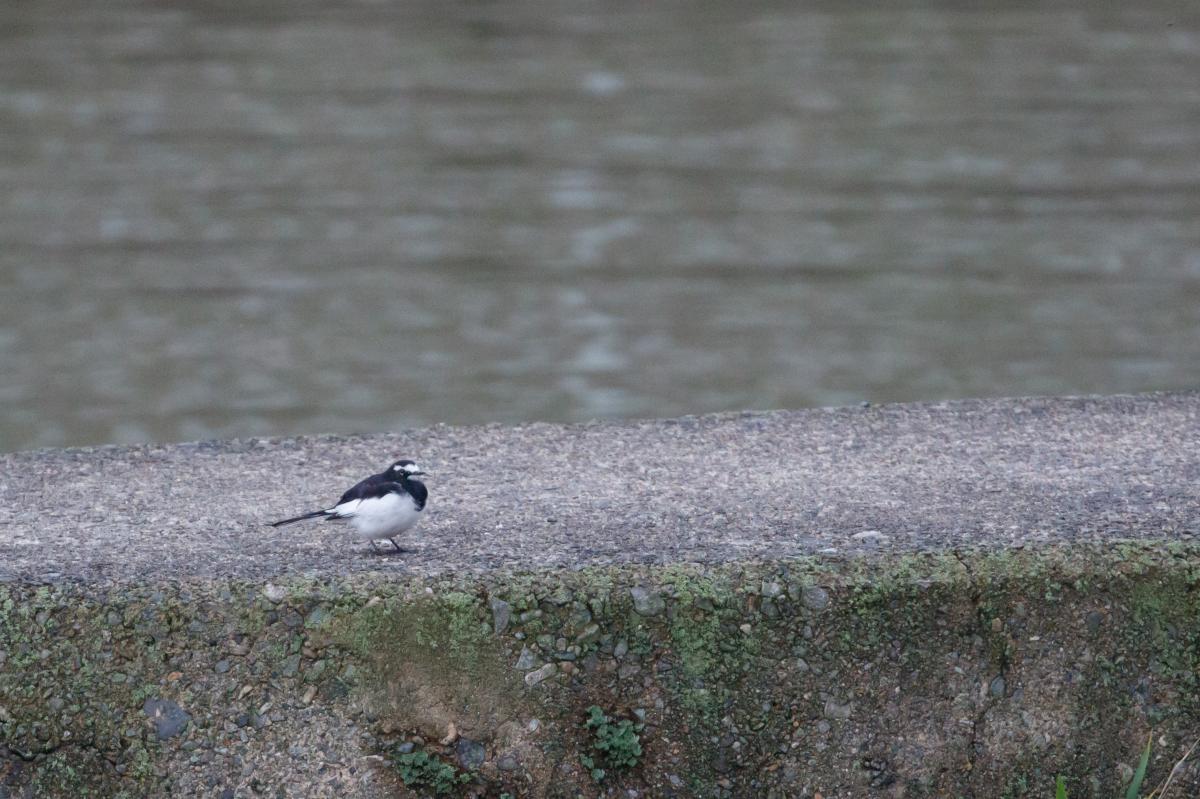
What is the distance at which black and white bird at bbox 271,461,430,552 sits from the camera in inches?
163

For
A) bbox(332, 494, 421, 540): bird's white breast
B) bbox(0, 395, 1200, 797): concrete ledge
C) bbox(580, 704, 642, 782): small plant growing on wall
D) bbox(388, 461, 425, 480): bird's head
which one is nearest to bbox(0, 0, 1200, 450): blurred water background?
bbox(388, 461, 425, 480): bird's head

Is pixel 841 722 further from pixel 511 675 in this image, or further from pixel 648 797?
pixel 511 675

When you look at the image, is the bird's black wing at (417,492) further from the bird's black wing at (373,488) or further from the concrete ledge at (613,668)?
the concrete ledge at (613,668)

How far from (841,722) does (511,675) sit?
30.3 inches

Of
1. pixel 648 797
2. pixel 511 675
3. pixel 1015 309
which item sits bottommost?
pixel 1015 309

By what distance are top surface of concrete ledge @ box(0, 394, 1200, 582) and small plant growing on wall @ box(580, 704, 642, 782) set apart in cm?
41

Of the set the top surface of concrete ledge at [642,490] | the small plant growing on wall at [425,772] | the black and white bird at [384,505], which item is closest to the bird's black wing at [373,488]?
the black and white bird at [384,505]

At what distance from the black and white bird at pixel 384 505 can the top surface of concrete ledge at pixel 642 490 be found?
0.32 ft

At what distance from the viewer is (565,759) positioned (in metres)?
3.90

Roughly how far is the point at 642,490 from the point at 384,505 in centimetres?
107

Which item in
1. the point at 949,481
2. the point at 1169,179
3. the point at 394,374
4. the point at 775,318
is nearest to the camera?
the point at 949,481

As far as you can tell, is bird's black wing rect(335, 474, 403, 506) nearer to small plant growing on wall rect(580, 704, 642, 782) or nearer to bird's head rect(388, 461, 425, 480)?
bird's head rect(388, 461, 425, 480)

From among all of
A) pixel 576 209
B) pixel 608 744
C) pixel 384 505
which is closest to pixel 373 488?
pixel 384 505

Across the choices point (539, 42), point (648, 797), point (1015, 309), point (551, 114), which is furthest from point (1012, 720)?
point (539, 42)
